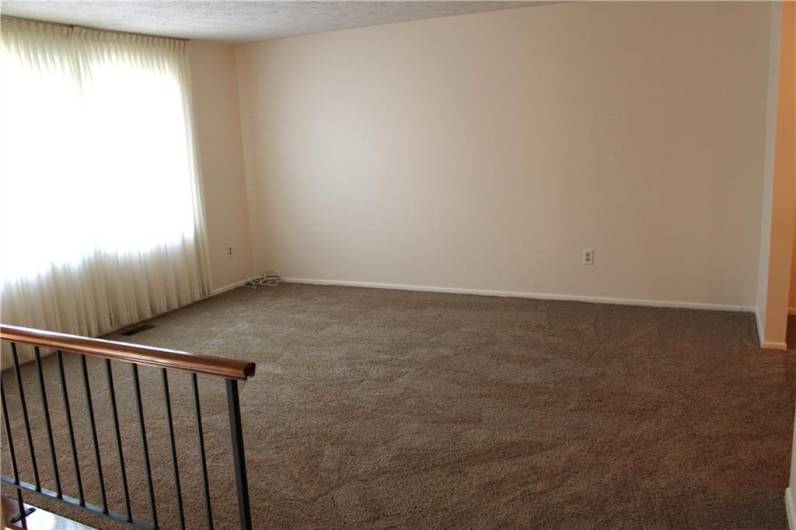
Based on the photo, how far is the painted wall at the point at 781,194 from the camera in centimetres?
368

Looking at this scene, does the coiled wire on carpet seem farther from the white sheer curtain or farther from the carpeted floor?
the carpeted floor

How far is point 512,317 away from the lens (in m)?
4.91

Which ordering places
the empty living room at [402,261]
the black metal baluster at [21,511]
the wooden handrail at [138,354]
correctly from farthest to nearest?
the empty living room at [402,261]
the black metal baluster at [21,511]
the wooden handrail at [138,354]

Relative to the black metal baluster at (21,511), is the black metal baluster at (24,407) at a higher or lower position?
higher

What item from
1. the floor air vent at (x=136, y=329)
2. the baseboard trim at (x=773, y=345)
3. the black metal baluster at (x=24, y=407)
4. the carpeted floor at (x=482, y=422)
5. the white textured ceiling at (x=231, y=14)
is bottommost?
the carpeted floor at (x=482, y=422)

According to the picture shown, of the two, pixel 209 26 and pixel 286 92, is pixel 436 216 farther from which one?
pixel 209 26

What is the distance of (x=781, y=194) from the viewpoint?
3.76 metres

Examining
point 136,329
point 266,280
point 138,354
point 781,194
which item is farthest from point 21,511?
point 781,194

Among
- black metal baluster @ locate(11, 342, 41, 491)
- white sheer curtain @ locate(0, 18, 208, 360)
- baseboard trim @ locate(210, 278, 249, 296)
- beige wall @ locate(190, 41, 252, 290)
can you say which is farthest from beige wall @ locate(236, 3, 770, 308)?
black metal baluster @ locate(11, 342, 41, 491)

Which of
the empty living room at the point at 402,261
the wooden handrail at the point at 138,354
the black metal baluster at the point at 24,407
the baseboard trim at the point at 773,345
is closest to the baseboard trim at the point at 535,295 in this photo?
the empty living room at the point at 402,261

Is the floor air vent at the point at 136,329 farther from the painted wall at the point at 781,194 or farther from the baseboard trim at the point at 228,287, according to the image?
the painted wall at the point at 781,194

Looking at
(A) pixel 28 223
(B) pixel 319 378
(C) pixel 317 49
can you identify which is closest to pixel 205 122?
(C) pixel 317 49

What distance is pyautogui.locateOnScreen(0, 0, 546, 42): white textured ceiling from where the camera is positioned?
409 centimetres

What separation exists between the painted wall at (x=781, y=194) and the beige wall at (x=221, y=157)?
15.3 feet
